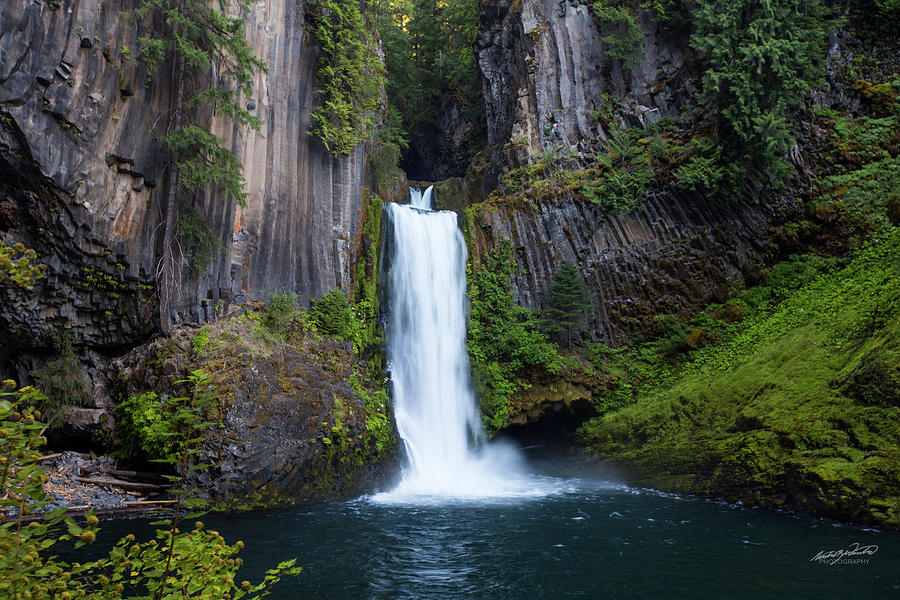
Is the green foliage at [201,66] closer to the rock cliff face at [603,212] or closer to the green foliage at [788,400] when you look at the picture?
the rock cliff face at [603,212]

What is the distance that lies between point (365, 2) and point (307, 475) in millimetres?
18665

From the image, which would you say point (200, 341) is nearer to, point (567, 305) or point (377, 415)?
point (377, 415)

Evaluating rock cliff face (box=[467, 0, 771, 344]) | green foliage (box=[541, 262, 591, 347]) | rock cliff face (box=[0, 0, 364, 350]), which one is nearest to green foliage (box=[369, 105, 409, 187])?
rock cliff face (box=[0, 0, 364, 350])

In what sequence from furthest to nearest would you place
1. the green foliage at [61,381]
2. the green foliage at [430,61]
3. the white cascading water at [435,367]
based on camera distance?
the green foliage at [430,61] < the white cascading water at [435,367] < the green foliage at [61,381]

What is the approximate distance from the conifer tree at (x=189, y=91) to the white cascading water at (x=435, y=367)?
6.28 metres

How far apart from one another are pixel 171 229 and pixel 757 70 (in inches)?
725

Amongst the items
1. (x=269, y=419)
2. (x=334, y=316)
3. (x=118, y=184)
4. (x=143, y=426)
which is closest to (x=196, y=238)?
(x=118, y=184)

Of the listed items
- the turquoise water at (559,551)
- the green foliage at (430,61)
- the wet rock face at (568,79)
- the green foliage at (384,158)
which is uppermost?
the green foliage at (430,61)

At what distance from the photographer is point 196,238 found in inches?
590

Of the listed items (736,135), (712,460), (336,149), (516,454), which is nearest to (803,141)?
(736,135)

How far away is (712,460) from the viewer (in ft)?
41.7

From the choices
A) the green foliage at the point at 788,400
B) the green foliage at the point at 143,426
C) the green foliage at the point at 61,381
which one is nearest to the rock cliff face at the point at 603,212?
the green foliage at the point at 788,400

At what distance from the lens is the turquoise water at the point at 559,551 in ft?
23.2

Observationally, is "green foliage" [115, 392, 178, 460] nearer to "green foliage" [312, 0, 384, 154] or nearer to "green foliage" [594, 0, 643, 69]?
"green foliage" [312, 0, 384, 154]
